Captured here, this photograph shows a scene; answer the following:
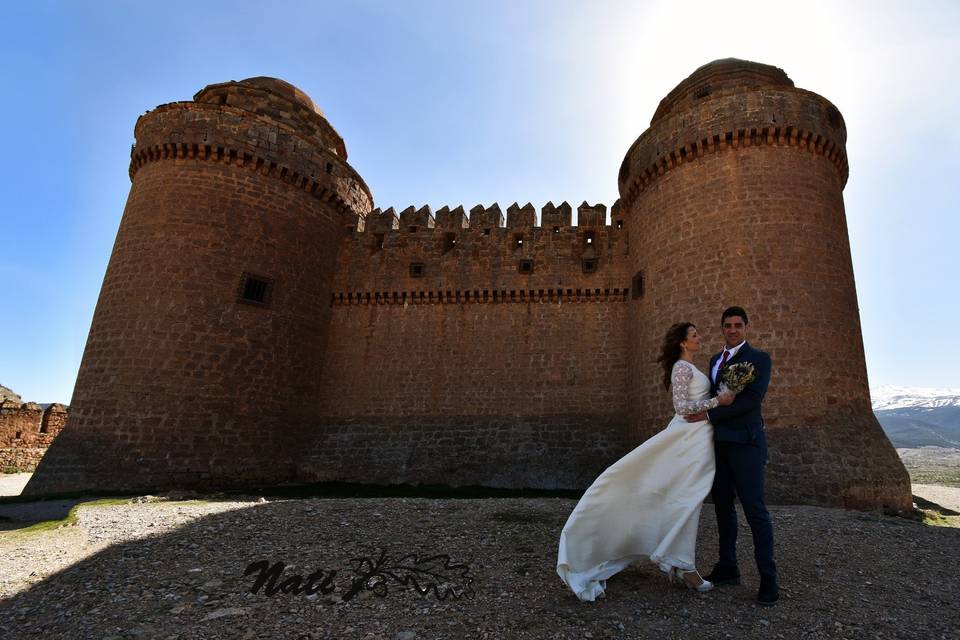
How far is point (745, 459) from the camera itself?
13.1 ft

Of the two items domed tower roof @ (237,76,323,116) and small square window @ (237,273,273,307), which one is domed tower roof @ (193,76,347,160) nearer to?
domed tower roof @ (237,76,323,116)

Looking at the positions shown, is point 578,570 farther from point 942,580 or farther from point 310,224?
point 310,224

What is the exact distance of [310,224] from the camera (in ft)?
48.2

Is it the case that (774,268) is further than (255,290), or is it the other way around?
(255,290)

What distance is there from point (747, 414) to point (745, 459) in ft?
1.22

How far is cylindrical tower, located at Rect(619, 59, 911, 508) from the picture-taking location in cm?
944

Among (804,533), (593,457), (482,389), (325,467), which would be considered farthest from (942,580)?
(325,467)

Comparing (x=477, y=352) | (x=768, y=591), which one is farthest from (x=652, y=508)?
(x=477, y=352)

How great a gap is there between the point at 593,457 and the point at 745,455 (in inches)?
360

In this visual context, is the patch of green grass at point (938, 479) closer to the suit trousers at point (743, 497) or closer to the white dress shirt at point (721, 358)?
the suit trousers at point (743, 497)

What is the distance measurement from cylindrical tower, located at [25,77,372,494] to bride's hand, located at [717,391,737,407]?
11.8m

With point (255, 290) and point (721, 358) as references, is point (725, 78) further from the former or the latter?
point (255, 290)

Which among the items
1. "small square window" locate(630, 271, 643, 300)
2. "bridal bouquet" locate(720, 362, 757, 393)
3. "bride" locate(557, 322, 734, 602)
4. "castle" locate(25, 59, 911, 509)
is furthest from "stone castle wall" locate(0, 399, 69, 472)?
"bridal bouquet" locate(720, 362, 757, 393)

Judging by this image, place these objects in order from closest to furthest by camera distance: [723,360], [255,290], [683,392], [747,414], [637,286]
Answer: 1. [747,414]
2. [683,392]
3. [723,360]
4. [255,290]
5. [637,286]
